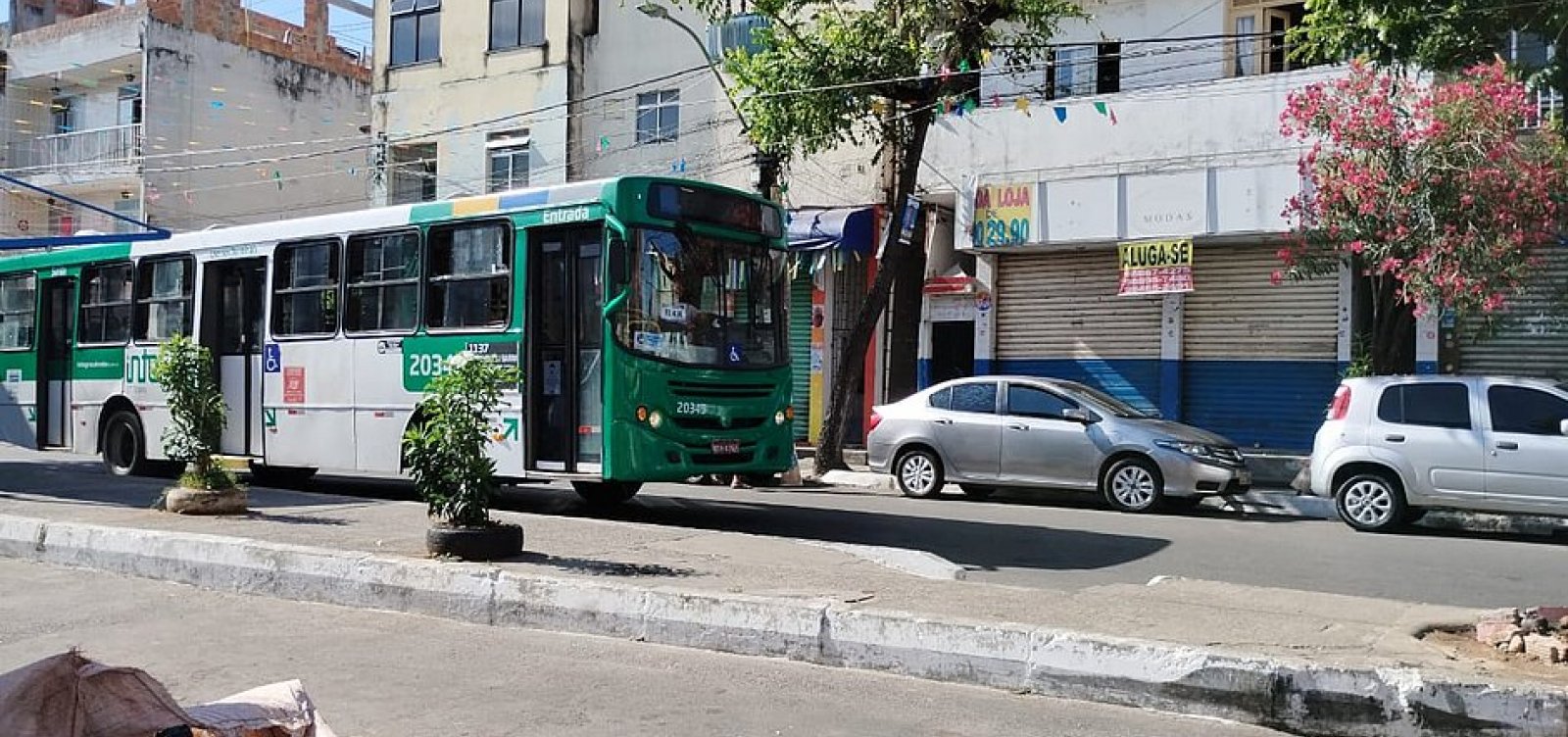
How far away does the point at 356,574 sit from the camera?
767cm

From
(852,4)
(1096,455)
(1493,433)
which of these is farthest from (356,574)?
(852,4)

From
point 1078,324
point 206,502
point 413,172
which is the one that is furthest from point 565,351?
point 413,172

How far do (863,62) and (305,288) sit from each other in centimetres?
765

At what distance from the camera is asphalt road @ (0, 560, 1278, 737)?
5.12 m

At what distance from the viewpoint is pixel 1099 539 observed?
1108 cm

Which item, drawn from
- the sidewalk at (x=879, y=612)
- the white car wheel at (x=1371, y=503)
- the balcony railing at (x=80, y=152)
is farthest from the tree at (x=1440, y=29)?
the balcony railing at (x=80, y=152)

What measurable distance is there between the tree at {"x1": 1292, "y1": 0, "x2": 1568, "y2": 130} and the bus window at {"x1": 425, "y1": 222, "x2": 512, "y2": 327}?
723 centimetres

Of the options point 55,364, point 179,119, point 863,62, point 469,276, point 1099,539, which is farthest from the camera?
point 179,119

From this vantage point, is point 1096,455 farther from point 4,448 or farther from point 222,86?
point 222,86

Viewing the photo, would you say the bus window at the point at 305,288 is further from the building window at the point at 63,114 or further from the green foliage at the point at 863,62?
the building window at the point at 63,114

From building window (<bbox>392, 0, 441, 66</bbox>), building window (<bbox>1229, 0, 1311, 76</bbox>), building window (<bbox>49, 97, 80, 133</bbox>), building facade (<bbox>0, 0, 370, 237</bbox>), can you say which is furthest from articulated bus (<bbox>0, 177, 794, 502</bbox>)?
building window (<bbox>49, 97, 80, 133</bbox>)

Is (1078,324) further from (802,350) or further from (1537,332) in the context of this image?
(1537,332)

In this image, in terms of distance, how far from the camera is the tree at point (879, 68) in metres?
16.1

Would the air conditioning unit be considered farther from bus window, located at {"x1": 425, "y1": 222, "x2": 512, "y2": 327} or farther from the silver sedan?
bus window, located at {"x1": 425, "y1": 222, "x2": 512, "y2": 327}
